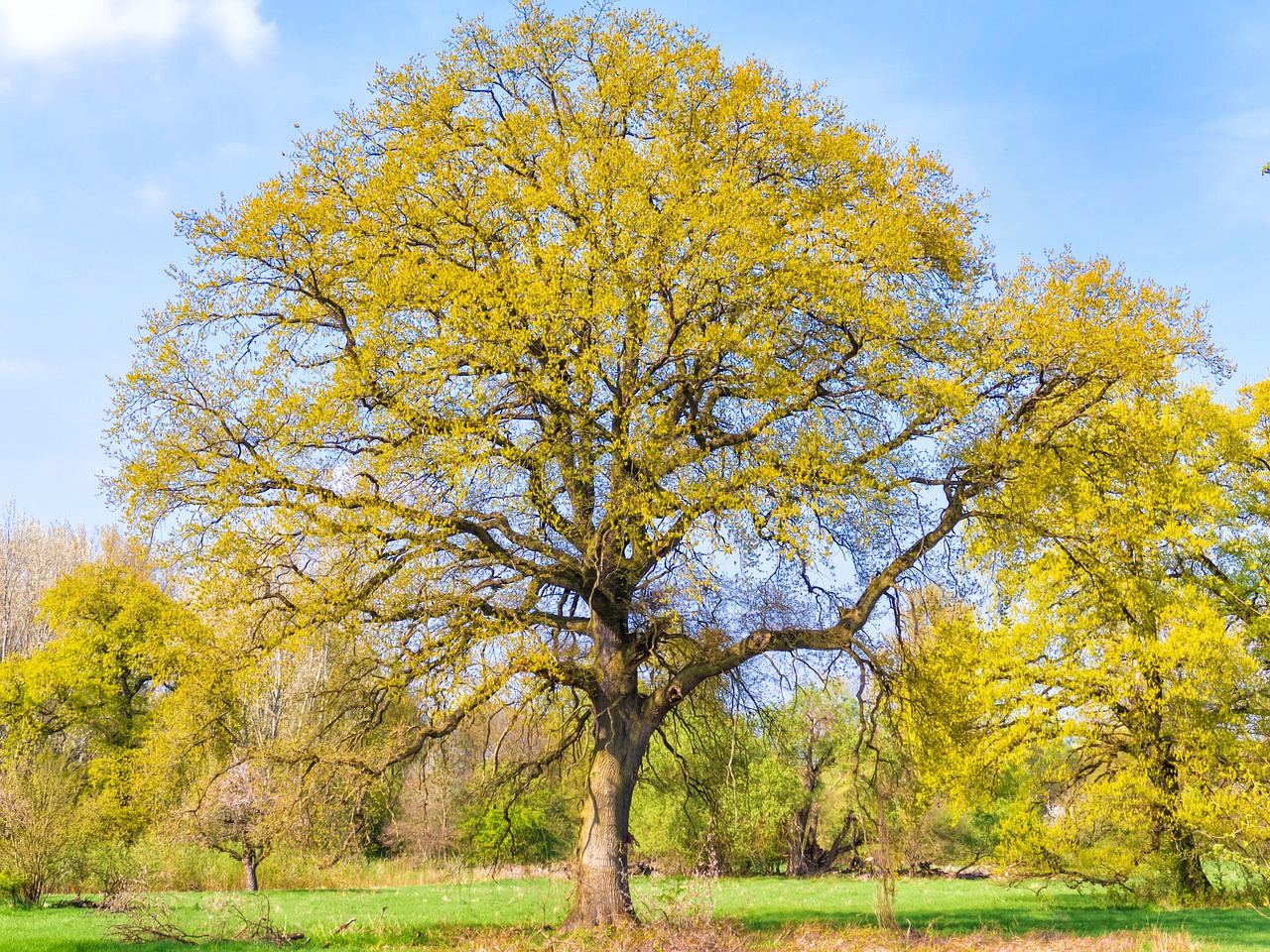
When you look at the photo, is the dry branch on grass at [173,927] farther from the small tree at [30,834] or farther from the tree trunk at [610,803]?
the tree trunk at [610,803]

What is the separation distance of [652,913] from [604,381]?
22.7 feet

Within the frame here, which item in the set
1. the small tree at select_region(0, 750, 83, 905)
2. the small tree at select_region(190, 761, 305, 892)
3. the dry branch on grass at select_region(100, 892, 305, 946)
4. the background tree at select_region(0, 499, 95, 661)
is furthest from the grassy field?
the background tree at select_region(0, 499, 95, 661)

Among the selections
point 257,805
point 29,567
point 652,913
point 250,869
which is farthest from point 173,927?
point 29,567

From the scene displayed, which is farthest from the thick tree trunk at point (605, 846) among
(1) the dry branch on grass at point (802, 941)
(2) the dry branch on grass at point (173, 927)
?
(2) the dry branch on grass at point (173, 927)

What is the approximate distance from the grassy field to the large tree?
10.1 ft

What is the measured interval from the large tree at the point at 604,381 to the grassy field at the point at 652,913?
10.1ft

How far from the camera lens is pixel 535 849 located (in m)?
29.8

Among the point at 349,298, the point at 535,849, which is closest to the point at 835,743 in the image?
the point at 535,849

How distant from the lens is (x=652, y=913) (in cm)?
1162

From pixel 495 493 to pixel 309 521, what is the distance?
7.97 ft

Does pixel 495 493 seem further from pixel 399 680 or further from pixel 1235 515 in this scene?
pixel 1235 515

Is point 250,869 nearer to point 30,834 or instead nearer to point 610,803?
point 30,834

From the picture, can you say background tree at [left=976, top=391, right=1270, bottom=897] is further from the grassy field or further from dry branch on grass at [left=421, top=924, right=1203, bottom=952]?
dry branch on grass at [left=421, top=924, right=1203, bottom=952]

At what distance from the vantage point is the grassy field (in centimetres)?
1300
